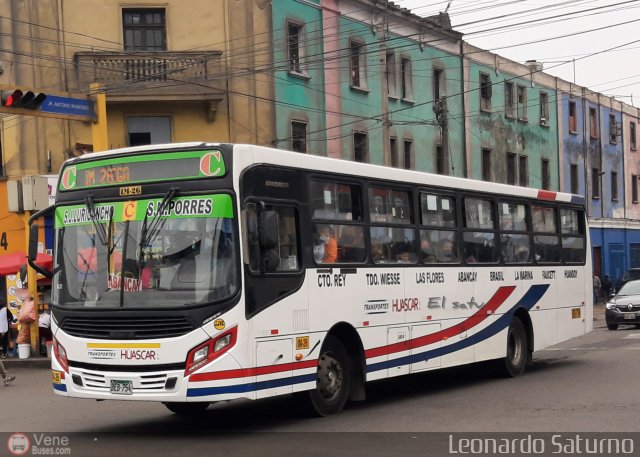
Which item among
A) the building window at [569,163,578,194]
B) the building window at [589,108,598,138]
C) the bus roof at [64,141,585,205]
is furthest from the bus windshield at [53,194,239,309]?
the building window at [589,108,598,138]


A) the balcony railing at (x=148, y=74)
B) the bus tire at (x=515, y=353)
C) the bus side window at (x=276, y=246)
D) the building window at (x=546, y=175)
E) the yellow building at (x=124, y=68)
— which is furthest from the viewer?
the building window at (x=546, y=175)

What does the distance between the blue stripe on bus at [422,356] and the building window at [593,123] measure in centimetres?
3676

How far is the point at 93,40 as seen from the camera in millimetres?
29125

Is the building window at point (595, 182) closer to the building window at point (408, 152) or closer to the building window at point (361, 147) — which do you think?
the building window at point (408, 152)

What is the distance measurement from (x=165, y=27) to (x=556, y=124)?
83.4 feet

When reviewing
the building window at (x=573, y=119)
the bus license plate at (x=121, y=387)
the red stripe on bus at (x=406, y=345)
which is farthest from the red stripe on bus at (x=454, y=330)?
the building window at (x=573, y=119)

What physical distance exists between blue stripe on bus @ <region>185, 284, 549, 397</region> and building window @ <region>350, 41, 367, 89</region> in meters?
17.9

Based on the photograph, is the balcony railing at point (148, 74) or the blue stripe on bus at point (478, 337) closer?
the blue stripe on bus at point (478, 337)

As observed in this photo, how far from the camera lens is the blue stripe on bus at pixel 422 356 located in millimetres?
10969

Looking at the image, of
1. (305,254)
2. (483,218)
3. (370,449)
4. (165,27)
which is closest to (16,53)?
(165,27)

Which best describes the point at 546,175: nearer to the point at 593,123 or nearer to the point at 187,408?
the point at 593,123

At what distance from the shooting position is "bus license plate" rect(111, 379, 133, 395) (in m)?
11.1

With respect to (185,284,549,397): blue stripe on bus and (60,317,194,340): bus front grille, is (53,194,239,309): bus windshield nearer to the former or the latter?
(60,317,194,340): bus front grille

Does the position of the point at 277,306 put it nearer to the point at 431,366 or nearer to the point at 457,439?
the point at 457,439
